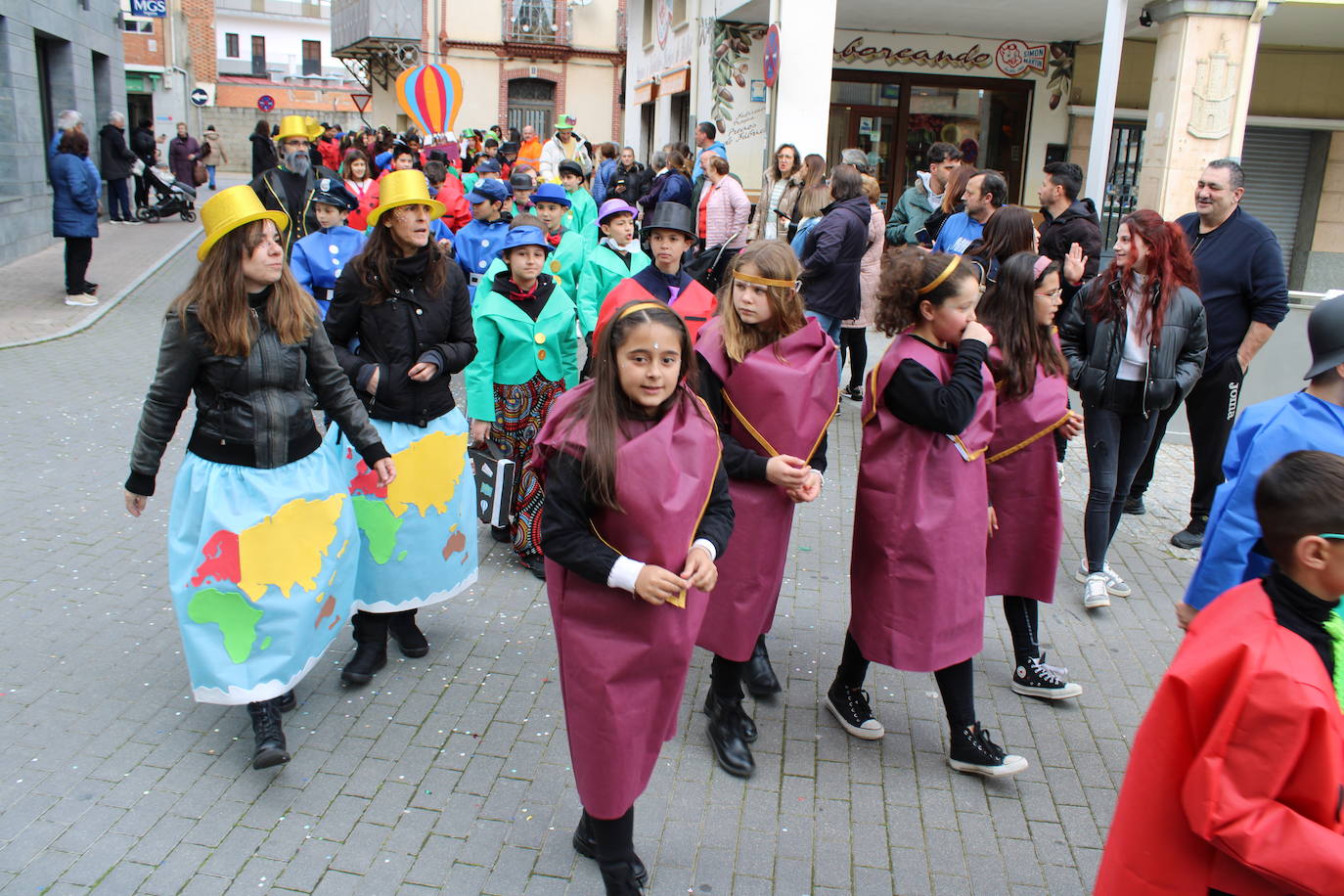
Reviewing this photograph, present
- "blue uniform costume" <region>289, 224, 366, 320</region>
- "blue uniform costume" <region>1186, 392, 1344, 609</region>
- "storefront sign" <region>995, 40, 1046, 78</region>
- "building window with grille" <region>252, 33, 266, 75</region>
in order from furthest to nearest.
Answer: "building window with grille" <region>252, 33, 266, 75</region> < "storefront sign" <region>995, 40, 1046, 78</region> < "blue uniform costume" <region>289, 224, 366, 320</region> < "blue uniform costume" <region>1186, 392, 1344, 609</region>

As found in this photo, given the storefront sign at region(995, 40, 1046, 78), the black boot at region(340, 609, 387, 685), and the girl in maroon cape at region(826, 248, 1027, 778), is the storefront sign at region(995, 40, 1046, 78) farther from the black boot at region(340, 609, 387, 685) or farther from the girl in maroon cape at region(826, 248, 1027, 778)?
the black boot at region(340, 609, 387, 685)

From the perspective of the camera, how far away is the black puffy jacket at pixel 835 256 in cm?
786

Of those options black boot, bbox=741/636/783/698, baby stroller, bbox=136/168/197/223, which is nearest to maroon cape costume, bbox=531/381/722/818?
black boot, bbox=741/636/783/698

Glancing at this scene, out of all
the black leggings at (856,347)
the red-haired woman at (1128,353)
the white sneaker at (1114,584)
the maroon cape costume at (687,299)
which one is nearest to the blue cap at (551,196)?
the maroon cape costume at (687,299)

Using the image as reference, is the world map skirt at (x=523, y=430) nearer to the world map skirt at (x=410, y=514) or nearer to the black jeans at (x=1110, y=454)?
the world map skirt at (x=410, y=514)

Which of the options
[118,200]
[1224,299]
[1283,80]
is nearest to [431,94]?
[118,200]

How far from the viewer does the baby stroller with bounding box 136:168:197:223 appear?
20469 mm

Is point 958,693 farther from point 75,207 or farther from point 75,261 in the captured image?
point 75,261

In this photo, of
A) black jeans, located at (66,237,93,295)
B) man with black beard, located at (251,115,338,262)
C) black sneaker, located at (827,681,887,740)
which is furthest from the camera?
black jeans, located at (66,237,93,295)

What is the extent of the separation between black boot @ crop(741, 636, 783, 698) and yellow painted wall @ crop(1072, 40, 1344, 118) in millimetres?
14016

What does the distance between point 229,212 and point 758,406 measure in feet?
5.91

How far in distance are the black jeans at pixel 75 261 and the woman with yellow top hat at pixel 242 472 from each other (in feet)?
33.3

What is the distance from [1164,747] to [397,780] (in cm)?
252

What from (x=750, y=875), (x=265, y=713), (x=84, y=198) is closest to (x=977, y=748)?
(x=750, y=875)
